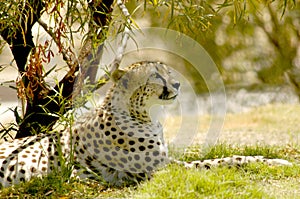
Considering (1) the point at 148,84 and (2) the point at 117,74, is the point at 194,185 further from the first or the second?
(2) the point at 117,74

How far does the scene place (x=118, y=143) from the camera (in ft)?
10.9

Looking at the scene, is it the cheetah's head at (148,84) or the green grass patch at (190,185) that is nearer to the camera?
the green grass patch at (190,185)

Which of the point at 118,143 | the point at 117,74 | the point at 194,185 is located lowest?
the point at 194,185

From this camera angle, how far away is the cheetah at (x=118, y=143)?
10.8ft

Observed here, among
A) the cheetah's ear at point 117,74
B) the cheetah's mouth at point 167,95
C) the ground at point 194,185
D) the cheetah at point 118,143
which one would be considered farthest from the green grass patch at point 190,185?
the cheetah's ear at point 117,74

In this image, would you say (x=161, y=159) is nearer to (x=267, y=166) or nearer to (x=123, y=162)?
(x=123, y=162)

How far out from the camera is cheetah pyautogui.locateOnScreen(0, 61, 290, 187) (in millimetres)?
3301

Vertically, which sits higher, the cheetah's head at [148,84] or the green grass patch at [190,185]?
the cheetah's head at [148,84]

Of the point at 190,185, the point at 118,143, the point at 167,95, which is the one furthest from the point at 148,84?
the point at 190,185

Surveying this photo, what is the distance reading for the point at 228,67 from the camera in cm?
816

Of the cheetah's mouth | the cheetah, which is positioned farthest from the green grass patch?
the cheetah's mouth

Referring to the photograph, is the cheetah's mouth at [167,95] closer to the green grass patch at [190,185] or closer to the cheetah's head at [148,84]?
the cheetah's head at [148,84]

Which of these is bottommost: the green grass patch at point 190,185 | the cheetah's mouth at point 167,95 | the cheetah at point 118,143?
the green grass patch at point 190,185

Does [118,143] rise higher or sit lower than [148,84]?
lower
